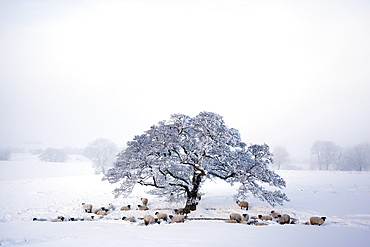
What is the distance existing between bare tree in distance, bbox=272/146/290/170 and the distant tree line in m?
9.08

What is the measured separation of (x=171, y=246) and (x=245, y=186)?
1022 cm

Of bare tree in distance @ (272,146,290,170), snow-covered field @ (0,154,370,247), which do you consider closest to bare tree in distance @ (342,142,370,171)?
bare tree in distance @ (272,146,290,170)

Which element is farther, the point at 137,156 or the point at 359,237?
the point at 137,156

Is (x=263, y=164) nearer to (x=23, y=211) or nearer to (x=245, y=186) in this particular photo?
(x=245, y=186)

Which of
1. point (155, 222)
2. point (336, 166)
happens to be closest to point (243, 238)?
point (155, 222)

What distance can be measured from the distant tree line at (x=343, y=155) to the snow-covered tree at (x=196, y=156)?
228ft

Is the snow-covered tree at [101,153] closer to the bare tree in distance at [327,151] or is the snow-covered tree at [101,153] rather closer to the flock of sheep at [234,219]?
the flock of sheep at [234,219]

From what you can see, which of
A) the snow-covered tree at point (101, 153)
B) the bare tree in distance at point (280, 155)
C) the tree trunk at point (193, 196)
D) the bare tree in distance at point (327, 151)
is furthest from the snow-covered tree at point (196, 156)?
the bare tree in distance at point (327, 151)

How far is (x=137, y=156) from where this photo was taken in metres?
18.0

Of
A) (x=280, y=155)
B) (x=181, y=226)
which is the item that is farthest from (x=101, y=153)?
(x=280, y=155)

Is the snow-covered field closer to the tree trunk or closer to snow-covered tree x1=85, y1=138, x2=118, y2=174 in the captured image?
the tree trunk

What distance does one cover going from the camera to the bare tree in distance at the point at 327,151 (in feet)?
250

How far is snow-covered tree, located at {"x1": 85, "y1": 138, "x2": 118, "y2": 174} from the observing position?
56.6 m

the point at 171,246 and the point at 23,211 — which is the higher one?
the point at 171,246
